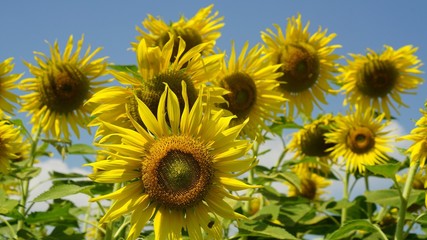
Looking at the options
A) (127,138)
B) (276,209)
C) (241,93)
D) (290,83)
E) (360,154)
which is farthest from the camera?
(360,154)

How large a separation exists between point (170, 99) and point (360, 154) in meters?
4.39

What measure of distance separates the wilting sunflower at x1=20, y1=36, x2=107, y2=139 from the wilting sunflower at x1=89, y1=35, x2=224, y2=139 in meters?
1.75

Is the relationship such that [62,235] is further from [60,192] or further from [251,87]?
[251,87]

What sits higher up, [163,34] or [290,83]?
[163,34]

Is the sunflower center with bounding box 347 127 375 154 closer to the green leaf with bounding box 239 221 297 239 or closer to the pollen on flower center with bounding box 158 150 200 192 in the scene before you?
the green leaf with bounding box 239 221 297 239

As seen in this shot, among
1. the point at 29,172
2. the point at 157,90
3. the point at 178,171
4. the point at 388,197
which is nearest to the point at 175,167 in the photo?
the point at 178,171

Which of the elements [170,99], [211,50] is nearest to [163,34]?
[211,50]

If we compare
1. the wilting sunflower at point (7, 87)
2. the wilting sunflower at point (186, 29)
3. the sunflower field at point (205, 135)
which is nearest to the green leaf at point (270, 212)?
the sunflower field at point (205, 135)

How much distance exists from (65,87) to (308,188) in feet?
13.7

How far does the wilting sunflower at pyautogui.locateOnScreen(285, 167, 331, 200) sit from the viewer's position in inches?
315

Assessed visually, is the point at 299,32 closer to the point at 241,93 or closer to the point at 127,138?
the point at 241,93

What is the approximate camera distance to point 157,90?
346cm

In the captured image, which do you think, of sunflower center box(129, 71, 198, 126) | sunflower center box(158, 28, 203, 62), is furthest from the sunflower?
sunflower center box(158, 28, 203, 62)

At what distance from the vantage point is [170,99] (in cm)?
318
